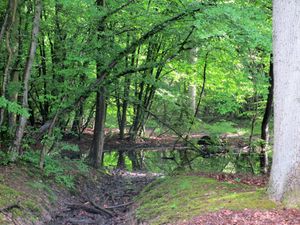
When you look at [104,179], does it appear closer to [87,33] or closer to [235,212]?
[87,33]

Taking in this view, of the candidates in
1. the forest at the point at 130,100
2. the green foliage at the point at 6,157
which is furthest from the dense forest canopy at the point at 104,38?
the green foliage at the point at 6,157

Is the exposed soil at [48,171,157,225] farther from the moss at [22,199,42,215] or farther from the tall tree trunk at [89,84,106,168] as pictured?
the tall tree trunk at [89,84,106,168]

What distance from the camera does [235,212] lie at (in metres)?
5.47

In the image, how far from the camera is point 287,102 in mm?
5426

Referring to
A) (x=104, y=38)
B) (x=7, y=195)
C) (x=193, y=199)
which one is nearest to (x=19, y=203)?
(x=7, y=195)

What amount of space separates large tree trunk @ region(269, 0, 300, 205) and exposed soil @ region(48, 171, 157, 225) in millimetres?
3042

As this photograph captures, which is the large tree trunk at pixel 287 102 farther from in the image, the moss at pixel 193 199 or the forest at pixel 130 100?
the moss at pixel 193 199

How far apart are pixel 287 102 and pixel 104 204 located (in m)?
5.34

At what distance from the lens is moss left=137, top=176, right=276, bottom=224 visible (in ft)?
19.3

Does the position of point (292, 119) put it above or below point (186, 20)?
below

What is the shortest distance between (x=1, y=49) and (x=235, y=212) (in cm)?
701

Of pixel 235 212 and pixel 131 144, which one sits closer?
pixel 235 212

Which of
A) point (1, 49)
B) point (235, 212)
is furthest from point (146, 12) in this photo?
point (235, 212)

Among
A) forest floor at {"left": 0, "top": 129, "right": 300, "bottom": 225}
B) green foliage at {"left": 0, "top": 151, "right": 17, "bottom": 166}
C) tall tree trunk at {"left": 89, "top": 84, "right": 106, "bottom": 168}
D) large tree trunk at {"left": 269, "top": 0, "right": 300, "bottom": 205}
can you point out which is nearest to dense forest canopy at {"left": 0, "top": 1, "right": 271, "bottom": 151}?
green foliage at {"left": 0, "top": 151, "right": 17, "bottom": 166}
